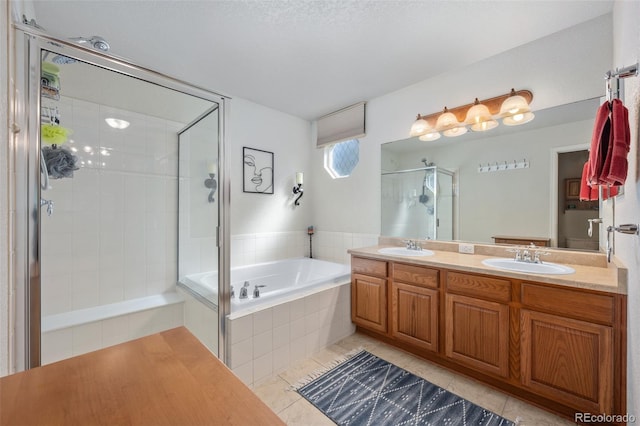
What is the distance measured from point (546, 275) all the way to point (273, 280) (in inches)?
97.5

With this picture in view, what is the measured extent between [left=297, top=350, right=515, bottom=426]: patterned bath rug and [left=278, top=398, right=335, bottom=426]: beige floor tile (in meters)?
0.04

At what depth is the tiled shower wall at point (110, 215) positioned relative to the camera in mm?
2102

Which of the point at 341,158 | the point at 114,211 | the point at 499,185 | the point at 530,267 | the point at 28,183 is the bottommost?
the point at 530,267

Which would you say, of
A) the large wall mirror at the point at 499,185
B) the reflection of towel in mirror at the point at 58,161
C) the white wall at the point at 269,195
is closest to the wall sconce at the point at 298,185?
the white wall at the point at 269,195

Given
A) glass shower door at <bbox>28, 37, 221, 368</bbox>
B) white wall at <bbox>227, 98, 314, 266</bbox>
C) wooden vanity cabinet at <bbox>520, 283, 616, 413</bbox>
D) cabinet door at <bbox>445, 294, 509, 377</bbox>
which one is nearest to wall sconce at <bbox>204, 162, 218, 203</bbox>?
glass shower door at <bbox>28, 37, 221, 368</bbox>

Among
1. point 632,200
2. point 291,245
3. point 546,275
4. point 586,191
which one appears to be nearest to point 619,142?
point 632,200

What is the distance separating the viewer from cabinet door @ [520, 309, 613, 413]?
4.40 ft

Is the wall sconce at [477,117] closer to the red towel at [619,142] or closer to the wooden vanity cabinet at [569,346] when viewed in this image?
the red towel at [619,142]

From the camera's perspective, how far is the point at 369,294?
2.40m

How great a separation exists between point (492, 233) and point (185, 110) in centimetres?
277

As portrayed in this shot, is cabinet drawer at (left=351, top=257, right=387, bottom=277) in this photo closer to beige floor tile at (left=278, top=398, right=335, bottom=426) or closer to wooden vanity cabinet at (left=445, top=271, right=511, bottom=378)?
wooden vanity cabinet at (left=445, top=271, right=511, bottom=378)

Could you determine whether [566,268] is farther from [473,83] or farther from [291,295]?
[291,295]

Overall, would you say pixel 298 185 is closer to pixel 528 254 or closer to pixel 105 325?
pixel 105 325

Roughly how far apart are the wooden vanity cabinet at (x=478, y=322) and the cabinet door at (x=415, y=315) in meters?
0.10
